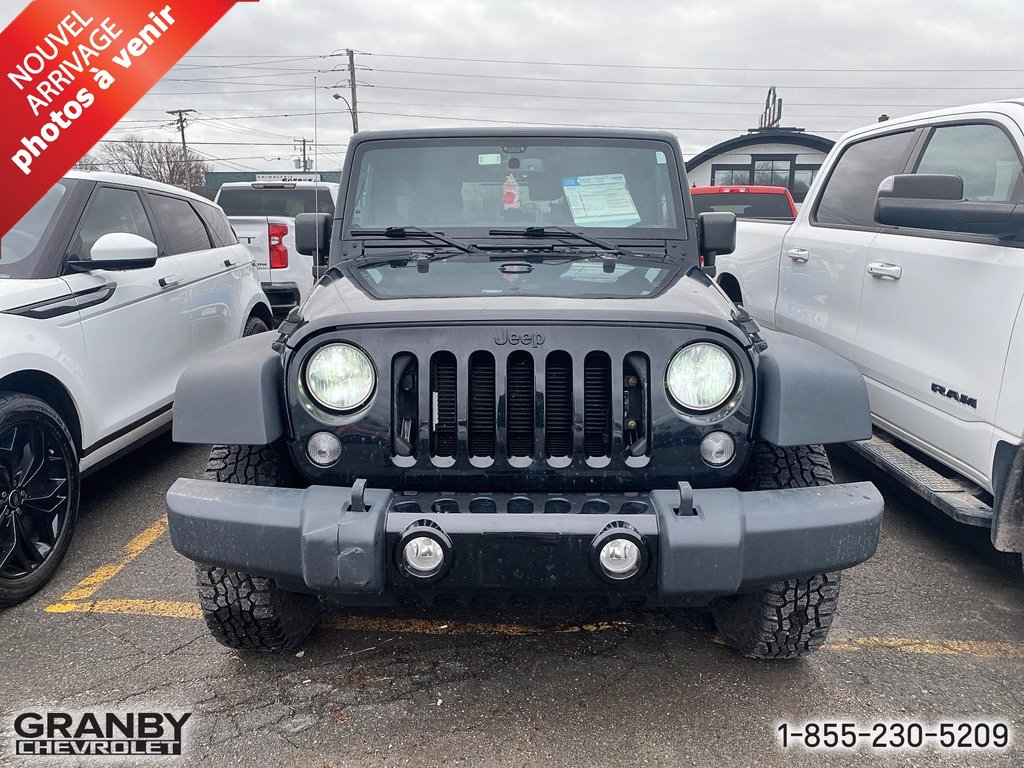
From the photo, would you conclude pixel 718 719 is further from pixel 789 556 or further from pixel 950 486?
pixel 950 486

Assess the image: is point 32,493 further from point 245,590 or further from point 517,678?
point 517,678

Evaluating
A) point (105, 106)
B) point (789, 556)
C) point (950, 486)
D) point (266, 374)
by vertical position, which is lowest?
point (950, 486)

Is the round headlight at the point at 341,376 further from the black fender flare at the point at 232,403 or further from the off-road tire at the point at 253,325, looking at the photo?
the off-road tire at the point at 253,325

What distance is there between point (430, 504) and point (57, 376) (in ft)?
6.76

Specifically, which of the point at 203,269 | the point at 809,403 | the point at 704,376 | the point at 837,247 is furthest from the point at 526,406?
the point at 203,269

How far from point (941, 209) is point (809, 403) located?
1.31m

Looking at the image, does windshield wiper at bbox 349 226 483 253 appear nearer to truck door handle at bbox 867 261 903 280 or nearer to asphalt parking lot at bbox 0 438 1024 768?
asphalt parking lot at bbox 0 438 1024 768

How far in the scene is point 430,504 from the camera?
2064 mm

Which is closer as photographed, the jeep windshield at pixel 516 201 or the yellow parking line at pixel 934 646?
the yellow parking line at pixel 934 646

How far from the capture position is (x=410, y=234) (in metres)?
3.13

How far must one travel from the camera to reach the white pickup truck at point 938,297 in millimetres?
2744

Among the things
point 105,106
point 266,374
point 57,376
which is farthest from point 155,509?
point 105,106

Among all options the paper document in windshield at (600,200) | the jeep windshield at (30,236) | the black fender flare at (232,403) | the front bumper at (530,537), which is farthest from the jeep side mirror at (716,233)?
the jeep windshield at (30,236)

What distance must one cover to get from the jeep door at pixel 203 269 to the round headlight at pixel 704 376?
334cm
